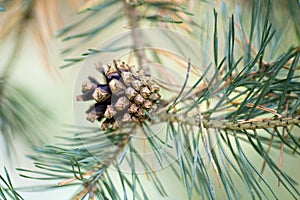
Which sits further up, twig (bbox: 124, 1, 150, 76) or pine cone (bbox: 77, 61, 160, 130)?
twig (bbox: 124, 1, 150, 76)

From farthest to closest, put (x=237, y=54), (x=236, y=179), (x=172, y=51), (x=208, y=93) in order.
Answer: (x=236, y=179), (x=237, y=54), (x=172, y=51), (x=208, y=93)

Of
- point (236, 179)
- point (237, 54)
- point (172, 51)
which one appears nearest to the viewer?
point (172, 51)

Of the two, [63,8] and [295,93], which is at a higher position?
[63,8]

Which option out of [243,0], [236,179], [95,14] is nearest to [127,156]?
[95,14]

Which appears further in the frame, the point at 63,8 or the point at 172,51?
the point at 63,8

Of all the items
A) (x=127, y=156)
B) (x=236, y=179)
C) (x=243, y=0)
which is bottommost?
(x=236, y=179)

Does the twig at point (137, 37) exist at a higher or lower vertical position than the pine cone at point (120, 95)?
higher

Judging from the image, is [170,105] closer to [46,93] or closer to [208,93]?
[208,93]
